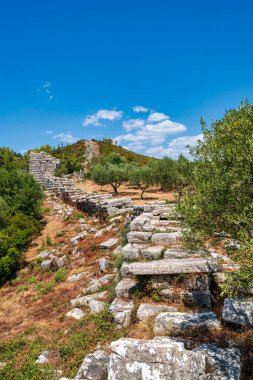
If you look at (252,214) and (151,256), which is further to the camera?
(151,256)

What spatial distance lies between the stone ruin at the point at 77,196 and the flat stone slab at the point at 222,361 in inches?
662

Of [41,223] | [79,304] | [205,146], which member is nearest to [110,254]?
[79,304]

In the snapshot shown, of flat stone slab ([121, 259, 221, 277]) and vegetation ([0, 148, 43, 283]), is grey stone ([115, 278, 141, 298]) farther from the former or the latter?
vegetation ([0, 148, 43, 283])

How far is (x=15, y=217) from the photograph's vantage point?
976 inches

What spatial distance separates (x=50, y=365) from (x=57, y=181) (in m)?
35.1

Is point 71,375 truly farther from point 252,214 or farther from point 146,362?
point 252,214

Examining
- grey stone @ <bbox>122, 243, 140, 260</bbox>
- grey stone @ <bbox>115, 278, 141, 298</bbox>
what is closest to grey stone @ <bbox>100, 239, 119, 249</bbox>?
grey stone @ <bbox>122, 243, 140, 260</bbox>

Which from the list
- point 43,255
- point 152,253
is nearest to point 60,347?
point 152,253

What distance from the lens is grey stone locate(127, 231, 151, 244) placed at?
40.6ft

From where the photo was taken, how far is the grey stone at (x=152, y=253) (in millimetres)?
10711

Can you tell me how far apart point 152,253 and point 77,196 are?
2215 cm

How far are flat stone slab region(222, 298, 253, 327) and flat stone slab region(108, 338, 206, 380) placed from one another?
2.36 metres

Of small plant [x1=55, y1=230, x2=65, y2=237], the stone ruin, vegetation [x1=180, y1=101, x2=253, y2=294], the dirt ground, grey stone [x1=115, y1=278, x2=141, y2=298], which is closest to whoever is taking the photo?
vegetation [x1=180, y1=101, x2=253, y2=294]

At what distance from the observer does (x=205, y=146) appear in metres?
7.29
